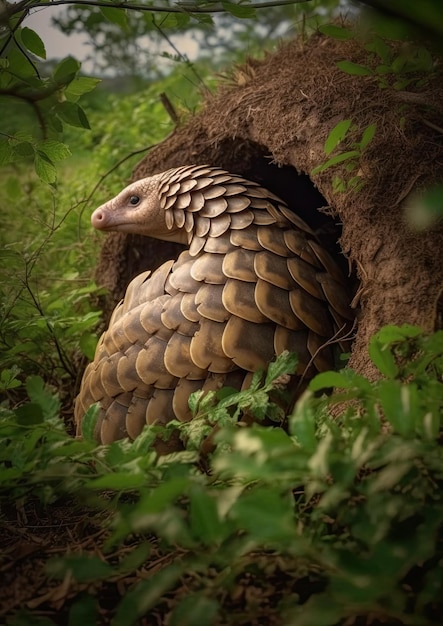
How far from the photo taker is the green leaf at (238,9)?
137 cm

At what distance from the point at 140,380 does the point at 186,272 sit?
350 mm

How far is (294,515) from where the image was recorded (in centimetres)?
92

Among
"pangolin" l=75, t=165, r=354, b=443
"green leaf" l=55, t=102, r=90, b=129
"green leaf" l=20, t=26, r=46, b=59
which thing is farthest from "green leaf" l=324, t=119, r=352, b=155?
"green leaf" l=20, t=26, r=46, b=59

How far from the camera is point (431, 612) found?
84cm

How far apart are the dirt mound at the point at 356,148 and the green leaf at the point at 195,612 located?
738 millimetres

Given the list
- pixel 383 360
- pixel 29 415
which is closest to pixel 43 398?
pixel 29 415

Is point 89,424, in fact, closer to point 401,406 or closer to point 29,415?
point 29,415

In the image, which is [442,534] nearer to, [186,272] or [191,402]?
[191,402]

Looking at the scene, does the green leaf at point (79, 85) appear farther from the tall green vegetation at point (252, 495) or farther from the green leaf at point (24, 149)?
the green leaf at point (24, 149)

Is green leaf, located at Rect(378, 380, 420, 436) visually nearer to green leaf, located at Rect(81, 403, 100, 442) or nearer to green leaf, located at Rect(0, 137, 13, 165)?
green leaf, located at Rect(81, 403, 100, 442)

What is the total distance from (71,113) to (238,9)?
0.50 metres

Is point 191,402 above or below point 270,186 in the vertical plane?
below

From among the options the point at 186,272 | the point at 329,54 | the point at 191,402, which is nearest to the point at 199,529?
the point at 191,402

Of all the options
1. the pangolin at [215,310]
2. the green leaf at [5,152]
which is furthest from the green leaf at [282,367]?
the green leaf at [5,152]
